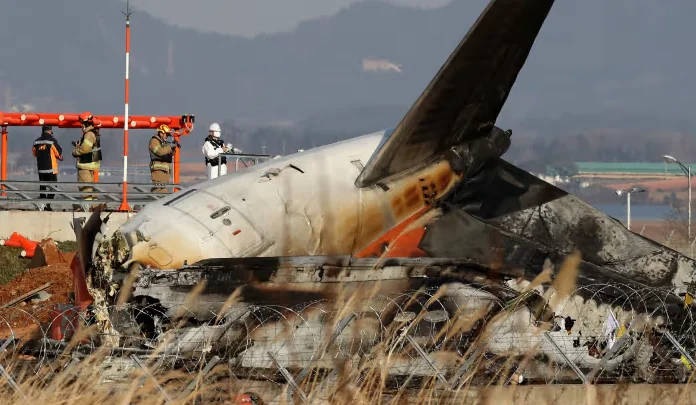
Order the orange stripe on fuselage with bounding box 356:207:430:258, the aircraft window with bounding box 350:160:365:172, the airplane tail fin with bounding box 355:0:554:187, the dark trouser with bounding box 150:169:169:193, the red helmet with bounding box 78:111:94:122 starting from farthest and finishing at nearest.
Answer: the dark trouser with bounding box 150:169:169:193 < the red helmet with bounding box 78:111:94:122 < the aircraft window with bounding box 350:160:365:172 < the orange stripe on fuselage with bounding box 356:207:430:258 < the airplane tail fin with bounding box 355:0:554:187

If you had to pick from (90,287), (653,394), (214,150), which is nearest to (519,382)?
(653,394)

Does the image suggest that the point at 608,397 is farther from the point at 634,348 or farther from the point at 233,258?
the point at 233,258

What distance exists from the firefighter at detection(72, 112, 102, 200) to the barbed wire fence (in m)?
A: 13.5

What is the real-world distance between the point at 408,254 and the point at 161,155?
14335 millimetres

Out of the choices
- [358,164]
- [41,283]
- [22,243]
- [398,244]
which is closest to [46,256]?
[22,243]

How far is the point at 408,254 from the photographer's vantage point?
46.5ft

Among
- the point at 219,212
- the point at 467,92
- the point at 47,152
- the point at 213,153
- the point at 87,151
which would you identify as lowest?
the point at 47,152

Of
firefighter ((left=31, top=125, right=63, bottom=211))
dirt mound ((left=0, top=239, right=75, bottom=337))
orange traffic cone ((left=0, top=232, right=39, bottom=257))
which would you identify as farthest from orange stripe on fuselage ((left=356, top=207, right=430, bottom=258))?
firefighter ((left=31, top=125, right=63, bottom=211))

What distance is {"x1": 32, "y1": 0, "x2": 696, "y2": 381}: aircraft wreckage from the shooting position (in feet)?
39.6

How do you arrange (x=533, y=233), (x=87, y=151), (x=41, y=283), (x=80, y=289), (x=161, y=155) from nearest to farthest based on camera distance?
(x=80, y=289), (x=533, y=233), (x=41, y=283), (x=87, y=151), (x=161, y=155)

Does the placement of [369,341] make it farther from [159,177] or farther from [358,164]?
[159,177]

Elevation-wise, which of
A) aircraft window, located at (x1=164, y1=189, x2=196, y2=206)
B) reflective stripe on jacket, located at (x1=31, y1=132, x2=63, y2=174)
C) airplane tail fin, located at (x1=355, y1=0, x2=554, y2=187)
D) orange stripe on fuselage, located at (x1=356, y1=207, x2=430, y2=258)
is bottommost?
reflective stripe on jacket, located at (x1=31, y1=132, x2=63, y2=174)

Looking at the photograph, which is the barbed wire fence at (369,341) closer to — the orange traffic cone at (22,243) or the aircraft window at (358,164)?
the aircraft window at (358,164)

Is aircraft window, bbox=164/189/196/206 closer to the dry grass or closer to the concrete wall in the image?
the dry grass
